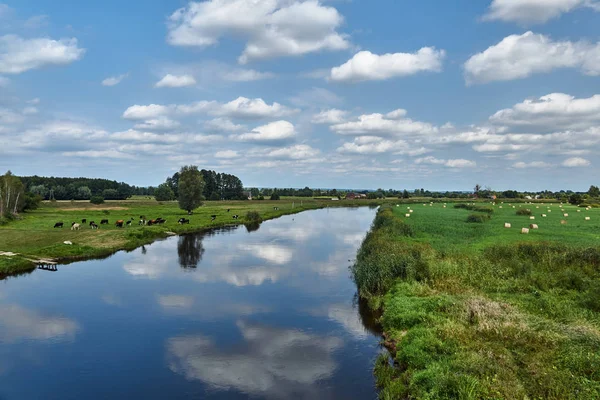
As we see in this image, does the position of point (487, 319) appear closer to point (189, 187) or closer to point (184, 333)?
point (184, 333)

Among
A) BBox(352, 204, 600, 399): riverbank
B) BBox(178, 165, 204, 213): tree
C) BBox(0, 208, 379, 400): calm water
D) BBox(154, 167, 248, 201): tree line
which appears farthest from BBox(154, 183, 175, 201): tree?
BBox(352, 204, 600, 399): riverbank

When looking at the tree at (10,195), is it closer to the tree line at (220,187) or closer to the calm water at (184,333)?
the calm water at (184,333)

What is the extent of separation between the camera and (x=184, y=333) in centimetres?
2019

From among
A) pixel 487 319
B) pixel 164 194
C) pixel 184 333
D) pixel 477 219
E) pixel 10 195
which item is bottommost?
pixel 184 333

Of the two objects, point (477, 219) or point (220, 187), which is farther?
point (220, 187)

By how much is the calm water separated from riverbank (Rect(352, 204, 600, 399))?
2102mm

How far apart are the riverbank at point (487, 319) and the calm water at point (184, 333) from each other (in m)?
2.10

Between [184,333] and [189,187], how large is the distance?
6010cm

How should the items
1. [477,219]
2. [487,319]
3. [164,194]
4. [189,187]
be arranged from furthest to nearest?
[164,194], [189,187], [477,219], [487,319]

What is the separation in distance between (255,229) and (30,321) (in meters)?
46.9

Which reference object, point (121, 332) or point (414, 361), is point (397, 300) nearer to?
point (414, 361)

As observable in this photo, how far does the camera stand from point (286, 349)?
60.2 ft

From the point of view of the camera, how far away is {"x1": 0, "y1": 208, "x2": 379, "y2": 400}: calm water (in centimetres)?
1509

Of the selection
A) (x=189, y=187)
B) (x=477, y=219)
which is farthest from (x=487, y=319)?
(x=189, y=187)
